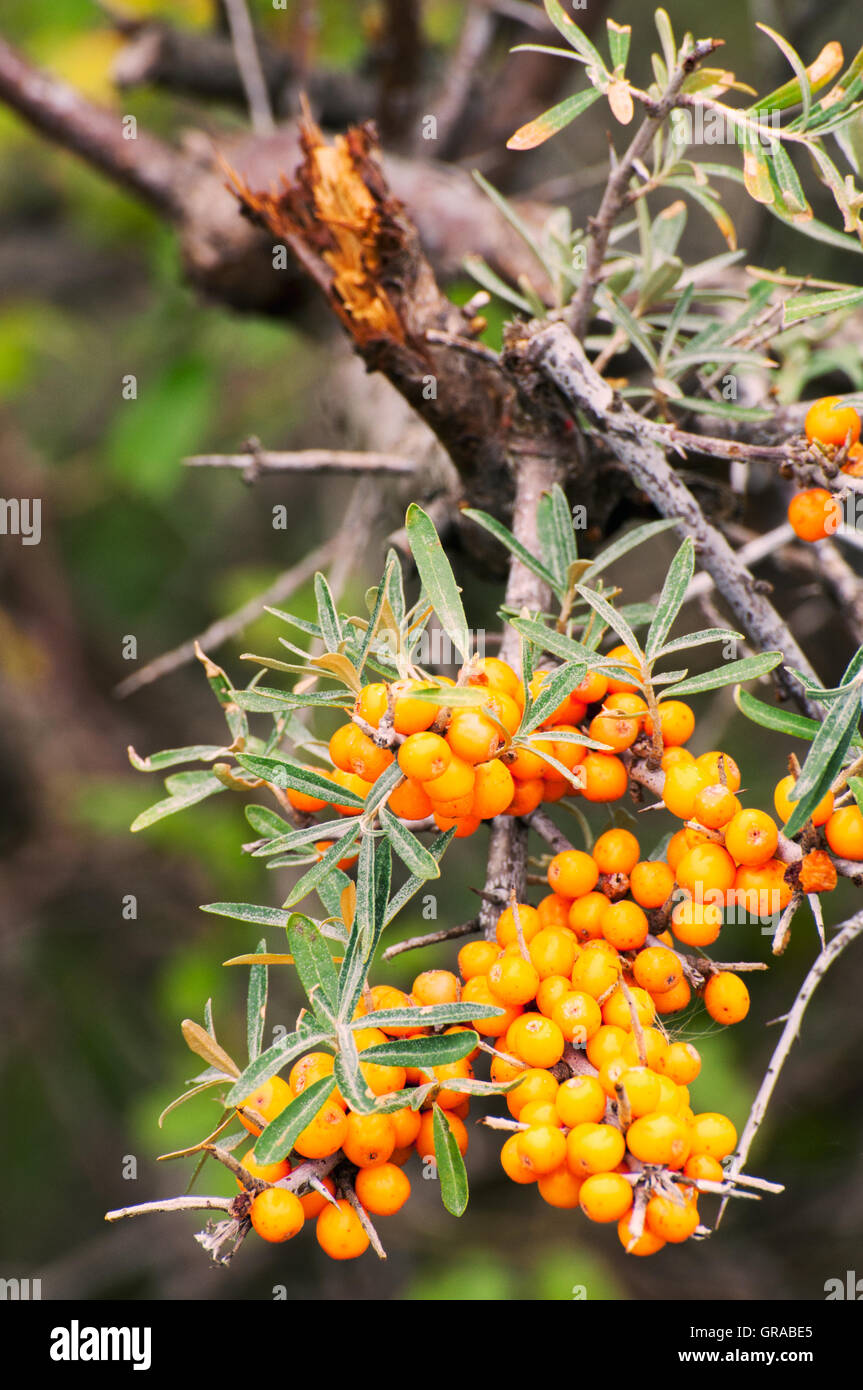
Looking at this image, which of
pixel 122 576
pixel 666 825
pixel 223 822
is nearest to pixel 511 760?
pixel 223 822

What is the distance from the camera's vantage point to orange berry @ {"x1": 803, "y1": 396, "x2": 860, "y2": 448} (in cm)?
99

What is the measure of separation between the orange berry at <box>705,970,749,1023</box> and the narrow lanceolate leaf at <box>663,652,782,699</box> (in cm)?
27

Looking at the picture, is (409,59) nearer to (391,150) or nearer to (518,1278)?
(391,150)

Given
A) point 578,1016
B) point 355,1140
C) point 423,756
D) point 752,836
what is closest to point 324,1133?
point 355,1140

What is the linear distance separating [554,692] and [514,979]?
10.1 inches

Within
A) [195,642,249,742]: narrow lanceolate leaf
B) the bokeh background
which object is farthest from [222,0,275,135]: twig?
[195,642,249,742]: narrow lanceolate leaf

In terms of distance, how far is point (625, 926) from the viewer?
899 mm

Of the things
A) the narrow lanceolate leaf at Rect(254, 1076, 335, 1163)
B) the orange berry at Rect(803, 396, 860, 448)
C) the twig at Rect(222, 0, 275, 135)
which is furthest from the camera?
the twig at Rect(222, 0, 275, 135)

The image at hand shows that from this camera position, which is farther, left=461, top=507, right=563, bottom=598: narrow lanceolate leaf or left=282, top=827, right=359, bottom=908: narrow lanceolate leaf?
left=461, top=507, right=563, bottom=598: narrow lanceolate leaf

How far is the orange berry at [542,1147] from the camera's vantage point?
2.64 feet

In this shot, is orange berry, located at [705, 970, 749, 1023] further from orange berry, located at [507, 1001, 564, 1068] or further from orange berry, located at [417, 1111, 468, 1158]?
orange berry, located at [417, 1111, 468, 1158]

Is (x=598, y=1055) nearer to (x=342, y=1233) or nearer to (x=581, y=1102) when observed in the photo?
(x=581, y=1102)

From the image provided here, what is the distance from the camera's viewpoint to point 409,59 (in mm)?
2457
